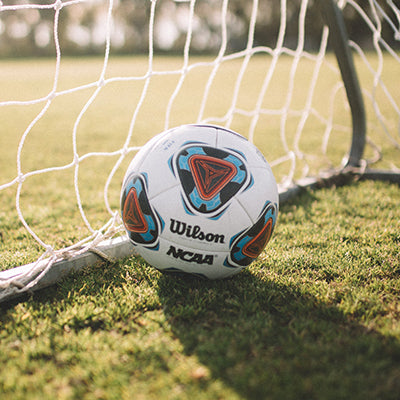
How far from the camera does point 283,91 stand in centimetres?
1182

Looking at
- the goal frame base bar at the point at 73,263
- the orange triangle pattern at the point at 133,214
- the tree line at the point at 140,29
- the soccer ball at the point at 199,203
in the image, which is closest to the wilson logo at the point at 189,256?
the soccer ball at the point at 199,203

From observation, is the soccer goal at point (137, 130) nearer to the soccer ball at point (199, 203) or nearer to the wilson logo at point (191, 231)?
the soccer ball at point (199, 203)

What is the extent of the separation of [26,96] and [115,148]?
6.92 m

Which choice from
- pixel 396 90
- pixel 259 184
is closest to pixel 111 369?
pixel 259 184

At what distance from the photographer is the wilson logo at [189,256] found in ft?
6.55

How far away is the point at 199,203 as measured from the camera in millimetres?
1938

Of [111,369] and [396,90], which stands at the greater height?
[111,369]

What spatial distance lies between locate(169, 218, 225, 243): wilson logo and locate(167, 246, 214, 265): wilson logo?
82 mm

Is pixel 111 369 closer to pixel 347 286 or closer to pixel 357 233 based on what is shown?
pixel 347 286

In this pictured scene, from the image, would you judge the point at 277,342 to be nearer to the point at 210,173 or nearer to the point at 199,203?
the point at 199,203

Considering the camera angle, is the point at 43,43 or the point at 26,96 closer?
the point at 26,96

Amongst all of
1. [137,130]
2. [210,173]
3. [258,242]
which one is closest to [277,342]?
[258,242]

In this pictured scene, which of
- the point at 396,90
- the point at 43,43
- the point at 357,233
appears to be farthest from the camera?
the point at 43,43

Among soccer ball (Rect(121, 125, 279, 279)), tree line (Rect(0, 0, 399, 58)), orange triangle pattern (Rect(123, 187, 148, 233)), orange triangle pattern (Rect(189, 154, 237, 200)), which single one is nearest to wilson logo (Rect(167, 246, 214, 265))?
soccer ball (Rect(121, 125, 279, 279))
